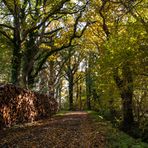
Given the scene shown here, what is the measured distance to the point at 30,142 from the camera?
10711 millimetres

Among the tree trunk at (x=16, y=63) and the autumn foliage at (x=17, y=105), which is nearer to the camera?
the autumn foliage at (x=17, y=105)

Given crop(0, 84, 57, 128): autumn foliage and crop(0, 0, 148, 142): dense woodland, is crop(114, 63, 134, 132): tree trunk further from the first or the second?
crop(0, 84, 57, 128): autumn foliage

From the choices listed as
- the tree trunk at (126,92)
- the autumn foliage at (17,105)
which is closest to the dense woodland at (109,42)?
the tree trunk at (126,92)

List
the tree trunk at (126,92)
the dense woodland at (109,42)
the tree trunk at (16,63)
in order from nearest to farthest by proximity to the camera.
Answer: the dense woodland at (109,42), the tree trunk at (126,92), the tree trunk at (16,63)

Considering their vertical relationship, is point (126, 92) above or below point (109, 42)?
below

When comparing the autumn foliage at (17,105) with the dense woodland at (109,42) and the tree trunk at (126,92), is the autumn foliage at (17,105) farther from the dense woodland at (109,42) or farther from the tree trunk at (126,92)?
the tree trunk at (126,92)

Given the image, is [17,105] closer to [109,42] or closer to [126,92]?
[109,42]

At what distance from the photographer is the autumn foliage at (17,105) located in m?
15.3

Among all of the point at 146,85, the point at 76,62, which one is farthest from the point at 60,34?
the point at 76,62

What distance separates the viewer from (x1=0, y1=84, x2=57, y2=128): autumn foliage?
15.3m

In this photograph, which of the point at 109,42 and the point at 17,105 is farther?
the point at 109,42

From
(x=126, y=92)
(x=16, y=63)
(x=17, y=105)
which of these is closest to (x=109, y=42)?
(x=126, y=92)

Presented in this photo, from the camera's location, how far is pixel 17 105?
17781mm

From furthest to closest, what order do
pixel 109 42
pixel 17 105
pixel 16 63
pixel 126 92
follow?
pixel 16 63, pixel 126 92, pixel 109 42, pixel 17 105
